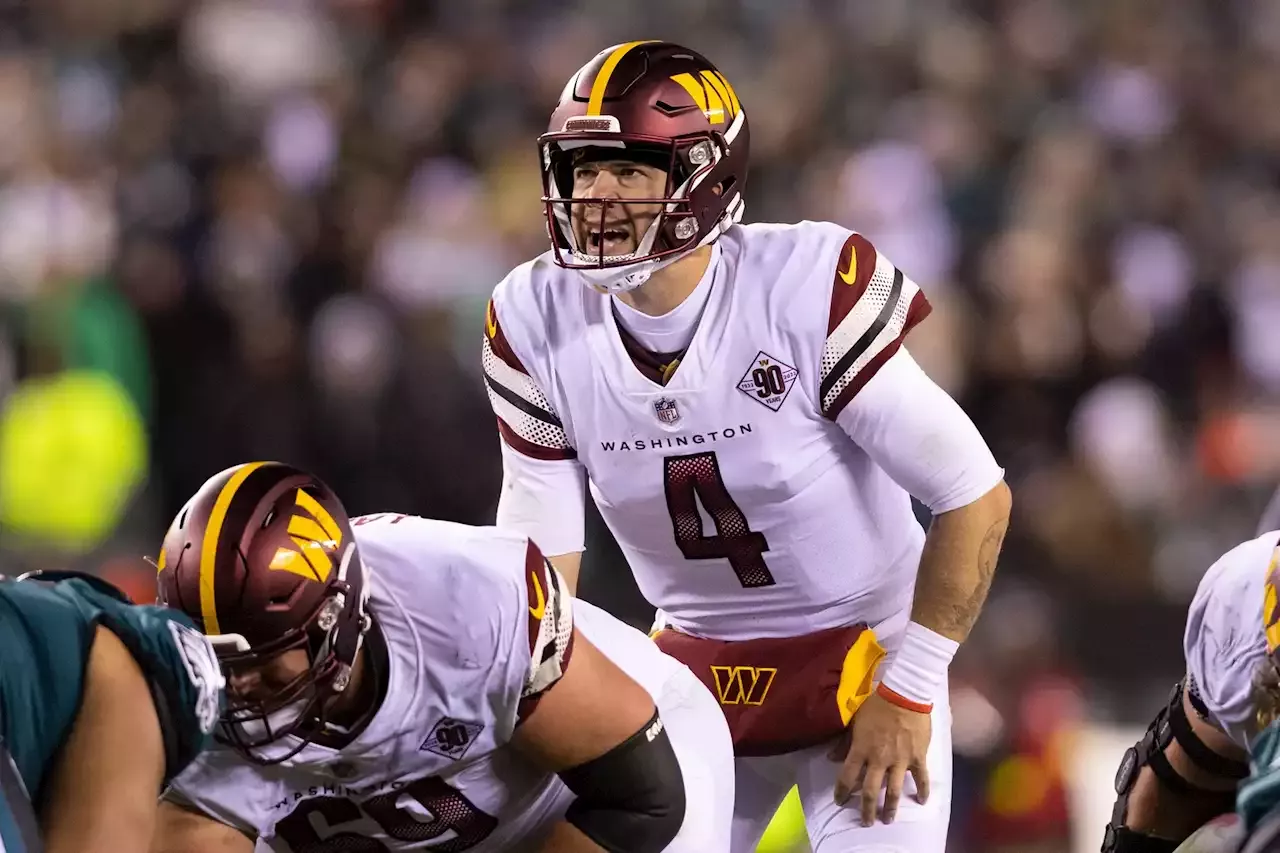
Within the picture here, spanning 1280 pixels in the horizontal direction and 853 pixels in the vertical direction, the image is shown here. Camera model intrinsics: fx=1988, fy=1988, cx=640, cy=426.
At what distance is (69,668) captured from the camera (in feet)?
7.50

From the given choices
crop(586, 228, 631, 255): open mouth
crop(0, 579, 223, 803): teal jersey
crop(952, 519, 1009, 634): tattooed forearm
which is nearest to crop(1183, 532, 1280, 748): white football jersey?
crop(952, 519, 1009, 634): tattooed forearm

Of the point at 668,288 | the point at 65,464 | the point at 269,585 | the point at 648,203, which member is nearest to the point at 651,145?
the point at 648,203

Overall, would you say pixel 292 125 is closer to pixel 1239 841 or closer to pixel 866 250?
pixel 866 250

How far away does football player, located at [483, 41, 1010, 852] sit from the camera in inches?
142

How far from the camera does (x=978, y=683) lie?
6.55m

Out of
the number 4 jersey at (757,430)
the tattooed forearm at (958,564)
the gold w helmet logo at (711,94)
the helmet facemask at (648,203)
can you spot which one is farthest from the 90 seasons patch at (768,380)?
the gold w helmet logo at (711,94)

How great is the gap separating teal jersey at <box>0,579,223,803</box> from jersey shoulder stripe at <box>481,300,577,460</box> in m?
1.42

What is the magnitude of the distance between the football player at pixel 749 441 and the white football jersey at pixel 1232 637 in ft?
1.29

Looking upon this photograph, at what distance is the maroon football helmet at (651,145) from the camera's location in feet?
11.9

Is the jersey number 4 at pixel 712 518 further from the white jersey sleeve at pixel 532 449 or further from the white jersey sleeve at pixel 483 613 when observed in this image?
the white jersey sleeve at pixel 483 613

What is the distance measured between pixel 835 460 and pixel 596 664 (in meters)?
0.69

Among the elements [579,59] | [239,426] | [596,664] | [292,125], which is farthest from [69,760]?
[579,59]

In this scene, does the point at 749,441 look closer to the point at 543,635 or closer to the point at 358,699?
the point at 543,635

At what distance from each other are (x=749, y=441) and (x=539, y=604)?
2.04 feet
